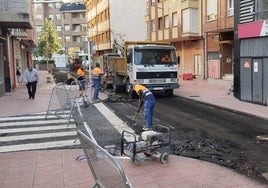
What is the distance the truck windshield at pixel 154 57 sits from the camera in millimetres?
19494

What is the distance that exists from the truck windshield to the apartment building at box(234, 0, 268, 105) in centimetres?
326

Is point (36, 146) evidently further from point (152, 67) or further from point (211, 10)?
point (211, 10)

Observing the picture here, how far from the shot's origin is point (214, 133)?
10.7m

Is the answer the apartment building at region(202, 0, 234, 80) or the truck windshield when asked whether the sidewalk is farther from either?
the apartment building at region(202, 0, 234, 80)

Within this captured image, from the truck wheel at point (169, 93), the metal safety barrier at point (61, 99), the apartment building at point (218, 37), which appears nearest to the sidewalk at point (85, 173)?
the metal safety barrier at point (61, 99)

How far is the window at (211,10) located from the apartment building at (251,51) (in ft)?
39.4

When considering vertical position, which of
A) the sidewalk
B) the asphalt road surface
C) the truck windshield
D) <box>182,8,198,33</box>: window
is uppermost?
<box>182,8,198,33</box>: window

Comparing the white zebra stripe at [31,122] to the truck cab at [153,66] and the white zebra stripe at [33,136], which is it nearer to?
the white zebra stripe at [33,136]

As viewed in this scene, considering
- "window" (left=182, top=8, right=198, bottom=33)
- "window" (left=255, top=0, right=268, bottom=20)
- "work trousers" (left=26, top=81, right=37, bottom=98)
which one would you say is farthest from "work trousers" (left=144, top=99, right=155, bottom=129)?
"window" (left=182, top=8, right=198, bottom=33)

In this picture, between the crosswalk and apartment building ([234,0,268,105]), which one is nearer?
the crosswalk

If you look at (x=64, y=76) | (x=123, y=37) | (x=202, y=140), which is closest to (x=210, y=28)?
(x=64, y=76)

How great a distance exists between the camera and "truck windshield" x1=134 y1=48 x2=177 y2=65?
19.5 m

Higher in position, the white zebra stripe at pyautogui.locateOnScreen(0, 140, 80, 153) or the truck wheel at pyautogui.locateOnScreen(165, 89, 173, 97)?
the truck wheel at pyautogui.locateOnScreen(165, 89, 173, 97)

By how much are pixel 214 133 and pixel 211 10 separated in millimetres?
21921
